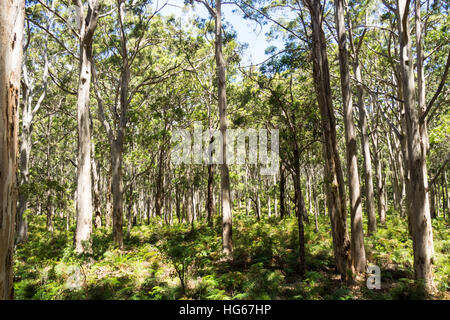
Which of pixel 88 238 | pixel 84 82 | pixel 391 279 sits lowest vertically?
pixel 391 279

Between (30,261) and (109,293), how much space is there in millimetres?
5200

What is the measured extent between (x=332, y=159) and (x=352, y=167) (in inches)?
57.9

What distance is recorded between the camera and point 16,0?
8.27 ft

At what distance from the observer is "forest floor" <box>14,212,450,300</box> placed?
19.8ft

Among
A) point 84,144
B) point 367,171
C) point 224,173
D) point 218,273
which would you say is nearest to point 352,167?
point 224,173

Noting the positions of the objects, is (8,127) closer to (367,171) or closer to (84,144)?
(84,144)

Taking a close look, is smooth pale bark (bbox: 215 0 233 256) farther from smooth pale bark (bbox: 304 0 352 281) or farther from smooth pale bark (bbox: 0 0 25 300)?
smooth pale bark (bbox: 0 0 25 300)

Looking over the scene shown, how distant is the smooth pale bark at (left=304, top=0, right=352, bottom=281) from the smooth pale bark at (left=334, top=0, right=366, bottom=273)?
868 millimetres

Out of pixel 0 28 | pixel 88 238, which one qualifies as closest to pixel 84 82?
pixel 88 238

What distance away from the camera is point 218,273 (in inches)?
315

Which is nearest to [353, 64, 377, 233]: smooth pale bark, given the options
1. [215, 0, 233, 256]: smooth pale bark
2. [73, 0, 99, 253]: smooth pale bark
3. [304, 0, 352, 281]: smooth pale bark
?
[304, 0, 352, 281]: smooth pale bark

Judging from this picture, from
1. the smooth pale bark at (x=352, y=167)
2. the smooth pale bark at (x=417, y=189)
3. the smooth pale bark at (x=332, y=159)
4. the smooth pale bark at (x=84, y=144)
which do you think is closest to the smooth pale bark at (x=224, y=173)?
the smooth pale bark at (x=332, y=159)

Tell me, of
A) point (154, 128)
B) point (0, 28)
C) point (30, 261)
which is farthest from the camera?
point (154, 128)
